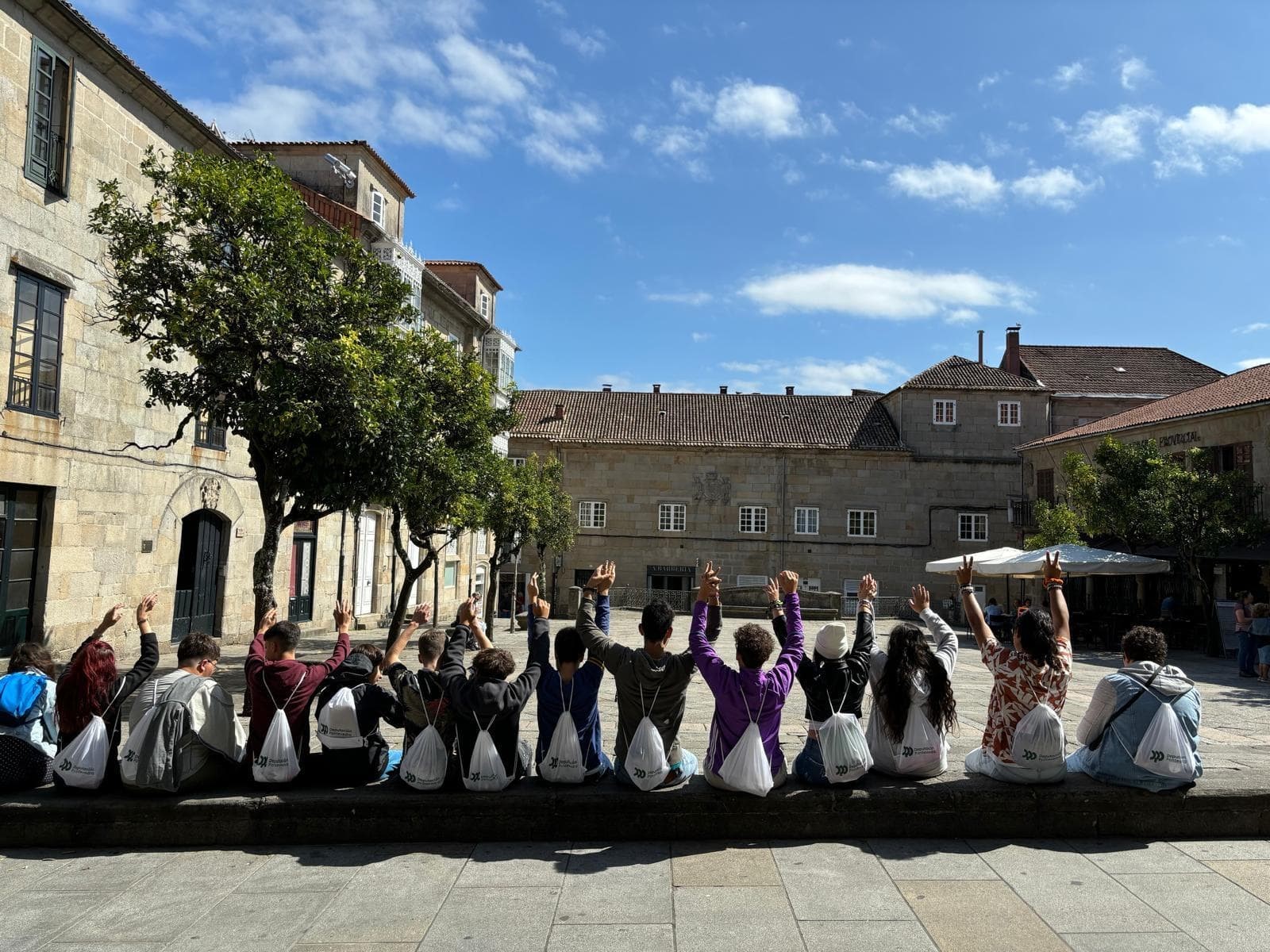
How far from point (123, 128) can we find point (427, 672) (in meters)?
12.1

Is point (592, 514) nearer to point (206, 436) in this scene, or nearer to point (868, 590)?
point (206, 436)

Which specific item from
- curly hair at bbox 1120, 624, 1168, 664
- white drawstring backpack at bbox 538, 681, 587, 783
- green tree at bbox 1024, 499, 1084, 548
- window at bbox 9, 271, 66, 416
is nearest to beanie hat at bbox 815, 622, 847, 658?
white drawstring backpack at bbox 538, 681, 587, 783

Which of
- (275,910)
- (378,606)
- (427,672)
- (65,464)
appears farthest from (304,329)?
(378,606)

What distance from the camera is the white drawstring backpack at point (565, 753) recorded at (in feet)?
16.8

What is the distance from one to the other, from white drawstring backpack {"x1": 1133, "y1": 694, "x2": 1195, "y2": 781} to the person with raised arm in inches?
16.4

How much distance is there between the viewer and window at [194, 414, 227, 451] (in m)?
15.5

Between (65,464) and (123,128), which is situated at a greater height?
(123,128)

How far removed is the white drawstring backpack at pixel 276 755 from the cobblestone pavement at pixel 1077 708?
192 centimetres

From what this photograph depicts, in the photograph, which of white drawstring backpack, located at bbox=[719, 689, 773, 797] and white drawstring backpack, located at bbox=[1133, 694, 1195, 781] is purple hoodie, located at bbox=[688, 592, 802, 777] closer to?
white drawstring backpack, located at bbox=[719, 689, 773, 797]

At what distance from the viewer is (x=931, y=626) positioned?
5.59m

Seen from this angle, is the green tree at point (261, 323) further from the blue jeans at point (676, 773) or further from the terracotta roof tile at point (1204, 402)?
the terracotta roof tile at point (1204, 402)

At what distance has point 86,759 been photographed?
5.01m

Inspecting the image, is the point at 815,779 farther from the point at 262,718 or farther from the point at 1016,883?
the point at 262,718

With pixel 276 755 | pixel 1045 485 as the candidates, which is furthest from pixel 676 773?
pixel 1045 485
